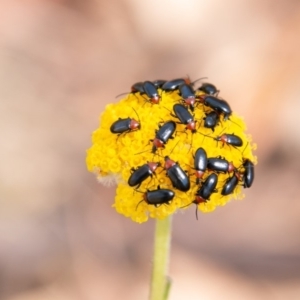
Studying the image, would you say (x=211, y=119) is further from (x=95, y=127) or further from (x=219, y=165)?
(x=95, y=127)

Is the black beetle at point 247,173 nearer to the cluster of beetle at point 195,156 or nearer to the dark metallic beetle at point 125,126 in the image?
the cluster of beetle at point 195,156

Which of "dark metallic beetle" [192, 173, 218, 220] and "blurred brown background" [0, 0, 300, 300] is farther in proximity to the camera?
"blurred brown background" [0, 0, 300, 300]

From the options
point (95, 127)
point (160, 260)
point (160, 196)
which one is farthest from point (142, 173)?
point (95, 127)

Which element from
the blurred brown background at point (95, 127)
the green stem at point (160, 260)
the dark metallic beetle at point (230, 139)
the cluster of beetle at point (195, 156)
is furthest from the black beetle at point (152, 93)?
the blurred brown background at point (95, 127)

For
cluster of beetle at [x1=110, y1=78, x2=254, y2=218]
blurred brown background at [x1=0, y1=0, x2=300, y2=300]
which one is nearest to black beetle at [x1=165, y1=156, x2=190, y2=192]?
cluster of beetle at [x1=110, y1=78, x2=254, y2=218]

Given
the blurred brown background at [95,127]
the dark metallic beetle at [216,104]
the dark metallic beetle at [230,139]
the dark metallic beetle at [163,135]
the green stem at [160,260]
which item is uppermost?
A: the blurred brown background at [95,127]

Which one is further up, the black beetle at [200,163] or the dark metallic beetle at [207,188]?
the black beetle at [200,163]

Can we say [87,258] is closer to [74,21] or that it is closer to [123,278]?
[123,278]

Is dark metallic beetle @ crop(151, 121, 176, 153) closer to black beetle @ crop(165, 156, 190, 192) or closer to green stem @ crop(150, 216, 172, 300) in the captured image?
black beetle @ crop(165, 156, 190, 192)
